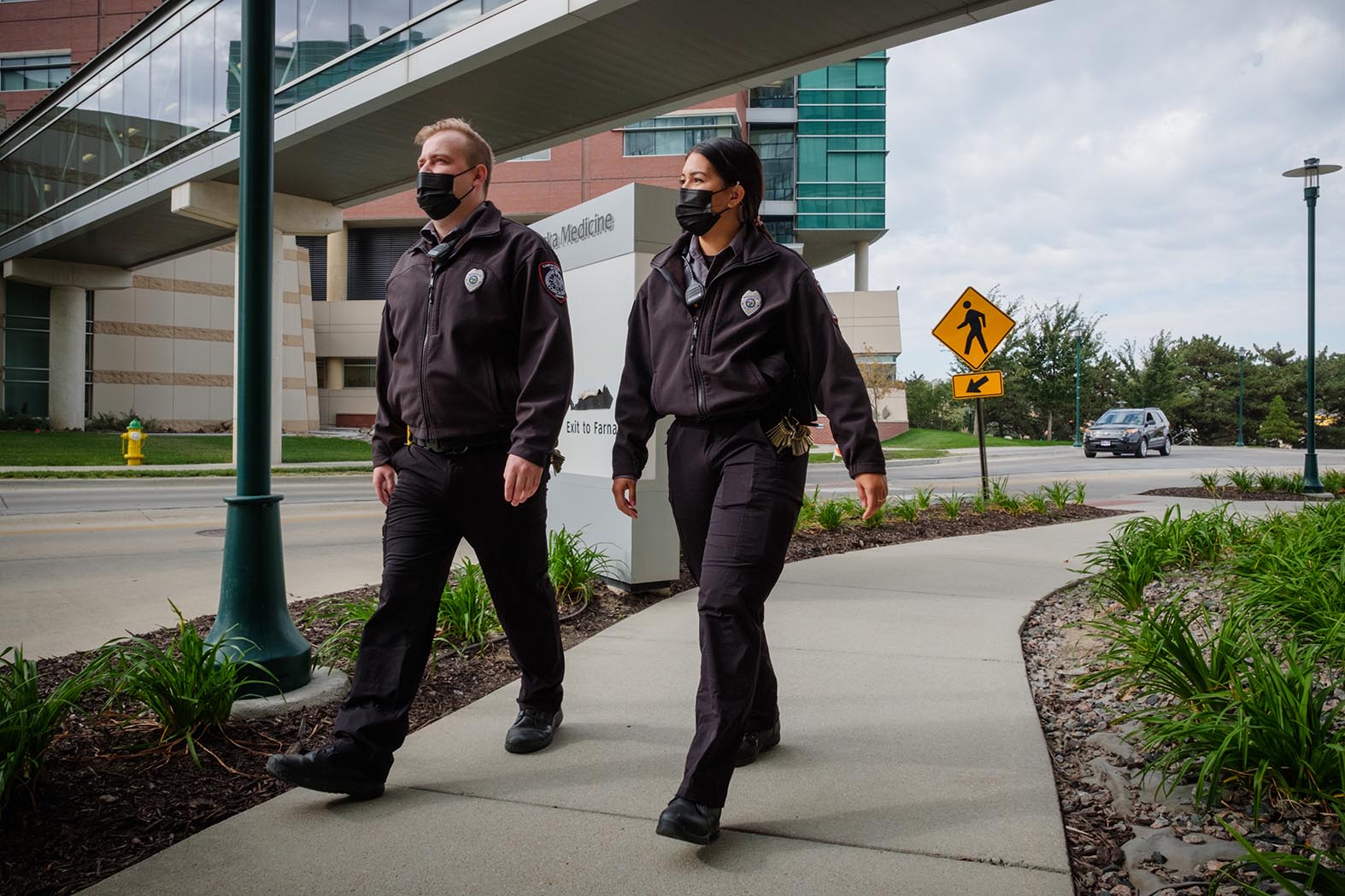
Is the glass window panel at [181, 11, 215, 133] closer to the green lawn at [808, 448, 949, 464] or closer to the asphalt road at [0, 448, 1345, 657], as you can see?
the asphalt road at [0, 448, 1345, 657]

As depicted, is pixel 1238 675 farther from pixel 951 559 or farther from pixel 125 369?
pixel 125 369

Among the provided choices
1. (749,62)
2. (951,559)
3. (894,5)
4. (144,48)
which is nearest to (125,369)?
(144,48)

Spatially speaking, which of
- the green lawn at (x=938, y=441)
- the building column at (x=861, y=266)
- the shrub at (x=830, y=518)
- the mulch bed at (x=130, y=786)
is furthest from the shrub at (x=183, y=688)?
the building column at (x=861, y=266)

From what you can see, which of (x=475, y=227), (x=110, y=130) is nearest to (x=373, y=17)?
(x=110, y=130)

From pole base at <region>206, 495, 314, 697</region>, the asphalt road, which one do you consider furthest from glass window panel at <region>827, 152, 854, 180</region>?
pole base at <region>206, 495, 314, 697</region>

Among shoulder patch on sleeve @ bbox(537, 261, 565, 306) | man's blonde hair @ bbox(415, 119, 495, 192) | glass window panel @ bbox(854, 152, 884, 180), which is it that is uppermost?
glass window panel @ bbox(854, 152, 884, 180)

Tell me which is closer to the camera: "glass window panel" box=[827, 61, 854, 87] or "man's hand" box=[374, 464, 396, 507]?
"man's hand" box=[374, 464, 396, 507]

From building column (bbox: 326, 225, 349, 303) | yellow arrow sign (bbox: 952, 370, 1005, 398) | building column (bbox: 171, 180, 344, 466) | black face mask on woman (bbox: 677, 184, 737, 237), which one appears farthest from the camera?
building column (bbox: 326, 225, 349, 303)

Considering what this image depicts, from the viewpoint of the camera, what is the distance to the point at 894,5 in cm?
1123

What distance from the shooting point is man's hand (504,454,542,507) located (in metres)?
2.90

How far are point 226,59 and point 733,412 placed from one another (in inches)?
807

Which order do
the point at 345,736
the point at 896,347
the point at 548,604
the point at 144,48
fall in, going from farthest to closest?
the point at 896,347 → the point at 144,48 → the point at 548,604 → the point at 345,736

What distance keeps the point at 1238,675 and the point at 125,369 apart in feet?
122

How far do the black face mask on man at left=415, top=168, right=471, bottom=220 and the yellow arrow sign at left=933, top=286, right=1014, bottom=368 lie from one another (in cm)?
Result: 952
